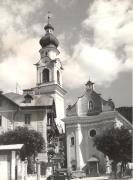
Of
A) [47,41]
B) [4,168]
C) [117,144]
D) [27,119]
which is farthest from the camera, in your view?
[47,41]

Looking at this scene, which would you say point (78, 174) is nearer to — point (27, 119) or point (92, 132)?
point (92, 132)

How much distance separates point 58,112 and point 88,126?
12.3 m

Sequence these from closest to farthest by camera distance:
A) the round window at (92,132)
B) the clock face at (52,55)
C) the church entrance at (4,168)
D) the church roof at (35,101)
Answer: the church entrance at (4,168) → the church roof at (35,101) → the round window at (92,132) → the clock face at (52,55)

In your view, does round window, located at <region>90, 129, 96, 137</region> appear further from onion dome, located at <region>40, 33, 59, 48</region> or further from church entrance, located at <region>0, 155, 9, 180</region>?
church entrance, located at <region>0, 155, 9, 180</region>

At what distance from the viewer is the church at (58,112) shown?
167 feet

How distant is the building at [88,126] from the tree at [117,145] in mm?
12291

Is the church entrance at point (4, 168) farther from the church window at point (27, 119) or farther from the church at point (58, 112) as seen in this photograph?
the church window at point (27, 119)

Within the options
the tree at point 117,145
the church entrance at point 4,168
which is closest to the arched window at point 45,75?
the tree at point 117,145

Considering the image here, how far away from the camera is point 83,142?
60.3 meters

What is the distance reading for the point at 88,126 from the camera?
199 feet

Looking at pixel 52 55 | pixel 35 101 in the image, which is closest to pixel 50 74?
pixel 52 55

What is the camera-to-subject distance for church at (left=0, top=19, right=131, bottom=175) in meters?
51.0

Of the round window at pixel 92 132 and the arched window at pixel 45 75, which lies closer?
the round window at pixel 92 132

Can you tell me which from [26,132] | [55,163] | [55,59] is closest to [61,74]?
[55,59]
